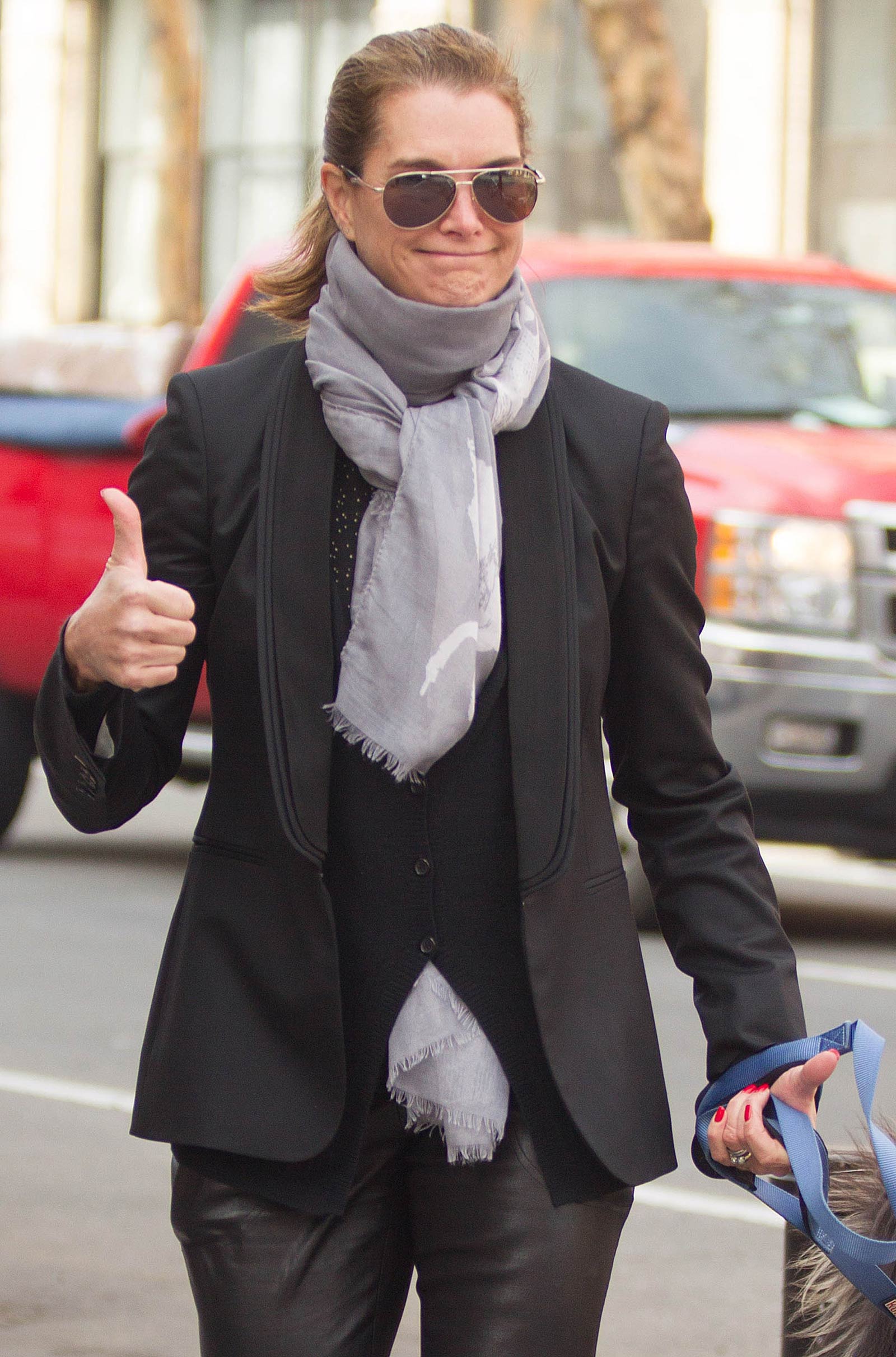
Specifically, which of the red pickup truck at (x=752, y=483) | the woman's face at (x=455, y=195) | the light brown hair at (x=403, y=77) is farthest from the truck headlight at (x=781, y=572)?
the woman's face at (x=455, y=195)

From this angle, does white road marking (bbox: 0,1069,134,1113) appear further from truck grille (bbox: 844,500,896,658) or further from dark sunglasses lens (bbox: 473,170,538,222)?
dark sunglasses lens (bbox: 473,170,538,222)

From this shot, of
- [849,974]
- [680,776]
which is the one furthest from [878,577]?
[680,776]

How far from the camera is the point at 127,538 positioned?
2.28 meters

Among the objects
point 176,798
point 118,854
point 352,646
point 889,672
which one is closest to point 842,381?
point 889,672

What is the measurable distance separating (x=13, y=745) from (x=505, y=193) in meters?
7.21

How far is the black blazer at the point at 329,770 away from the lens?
7.80ft

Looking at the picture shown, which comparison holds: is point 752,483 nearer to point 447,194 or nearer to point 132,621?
point 447,194

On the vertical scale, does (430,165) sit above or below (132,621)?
above

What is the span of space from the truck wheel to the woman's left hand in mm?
7186

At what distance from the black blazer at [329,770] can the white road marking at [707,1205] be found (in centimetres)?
274

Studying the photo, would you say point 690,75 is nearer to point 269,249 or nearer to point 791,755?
point 269,249

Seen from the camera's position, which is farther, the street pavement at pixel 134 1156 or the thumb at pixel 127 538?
the street pavement at pixel 134 1156

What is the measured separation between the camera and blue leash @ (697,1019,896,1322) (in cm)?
217

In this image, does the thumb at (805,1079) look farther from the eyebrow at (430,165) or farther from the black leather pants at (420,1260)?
the eyebrow at (430,165)
